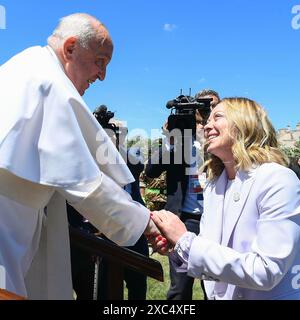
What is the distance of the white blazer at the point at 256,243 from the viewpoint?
1.98 m

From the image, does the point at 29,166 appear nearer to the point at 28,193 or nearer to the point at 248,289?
the point at 28,193

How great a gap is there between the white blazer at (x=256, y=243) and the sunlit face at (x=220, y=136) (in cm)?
17

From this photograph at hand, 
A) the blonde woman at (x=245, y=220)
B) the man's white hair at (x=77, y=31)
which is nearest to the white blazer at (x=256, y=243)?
the blonde woman at (x=245, y=220)

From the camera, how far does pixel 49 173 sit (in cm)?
186

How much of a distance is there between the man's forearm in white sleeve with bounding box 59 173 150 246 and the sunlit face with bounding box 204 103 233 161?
53cm

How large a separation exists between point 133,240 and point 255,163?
69 centimetres

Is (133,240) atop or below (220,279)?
atop

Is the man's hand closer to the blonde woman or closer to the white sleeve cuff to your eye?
the blonde woman

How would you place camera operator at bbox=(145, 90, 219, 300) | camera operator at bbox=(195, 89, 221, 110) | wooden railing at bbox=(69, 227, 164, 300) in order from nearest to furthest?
wooden railing at bbox=(69, 227, 164, 300), camera operator at bbox=(145, 90, 219, 300), camera operator at bbox=(195, 89, 221, 110)

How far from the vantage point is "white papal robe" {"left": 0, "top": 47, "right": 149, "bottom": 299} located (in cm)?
186

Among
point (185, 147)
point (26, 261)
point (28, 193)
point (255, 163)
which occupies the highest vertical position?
point (185, 147)

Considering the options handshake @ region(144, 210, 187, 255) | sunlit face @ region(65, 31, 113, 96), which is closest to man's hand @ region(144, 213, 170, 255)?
handshake @ region(144, 210, 187, 255)

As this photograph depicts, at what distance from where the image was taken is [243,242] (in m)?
2.18
